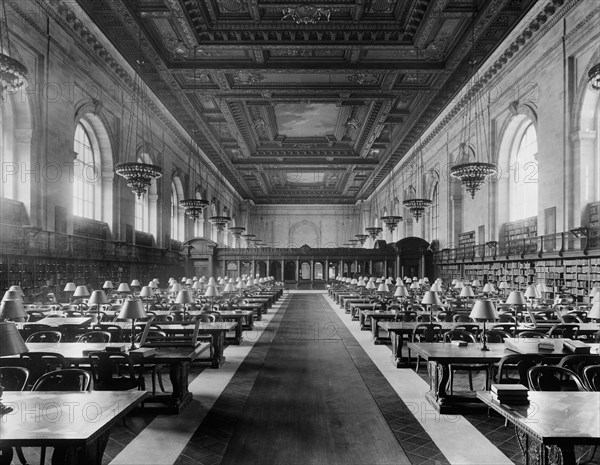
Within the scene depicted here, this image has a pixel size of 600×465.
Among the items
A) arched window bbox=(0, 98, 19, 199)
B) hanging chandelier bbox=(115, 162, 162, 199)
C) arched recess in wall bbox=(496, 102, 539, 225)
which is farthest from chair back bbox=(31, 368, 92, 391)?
arched recess in wall bbox=(496, 102, 539, 225)

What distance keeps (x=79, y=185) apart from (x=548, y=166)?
14.8 m

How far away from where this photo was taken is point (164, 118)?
22656mm

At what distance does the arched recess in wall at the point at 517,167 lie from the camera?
1728 centimetres

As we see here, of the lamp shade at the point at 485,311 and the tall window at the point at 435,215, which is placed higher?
the tall window at the point at 435,215

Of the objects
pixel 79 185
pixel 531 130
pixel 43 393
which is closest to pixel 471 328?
pixel 43 393

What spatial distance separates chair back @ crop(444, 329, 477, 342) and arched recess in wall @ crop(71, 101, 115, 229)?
1395cm

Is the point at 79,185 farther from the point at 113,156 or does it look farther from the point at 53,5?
the point at 53,5

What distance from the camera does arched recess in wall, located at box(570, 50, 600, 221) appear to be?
43.1ft

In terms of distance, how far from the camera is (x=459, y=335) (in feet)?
23.5

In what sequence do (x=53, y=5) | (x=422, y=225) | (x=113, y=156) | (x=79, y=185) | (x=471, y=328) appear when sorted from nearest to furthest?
1. (x=471, y=328)
2. (x=53, y=5)
3. (x=79, y=185)
4. (x=113, y=156)
5. (x=422, y=225)

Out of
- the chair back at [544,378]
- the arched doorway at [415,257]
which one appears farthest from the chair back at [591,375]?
the arched doorway at [415,257]

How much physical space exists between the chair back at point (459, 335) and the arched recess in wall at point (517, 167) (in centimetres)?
1113

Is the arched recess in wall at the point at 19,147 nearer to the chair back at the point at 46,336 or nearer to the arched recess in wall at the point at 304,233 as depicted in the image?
the chair back at the point at 46,336

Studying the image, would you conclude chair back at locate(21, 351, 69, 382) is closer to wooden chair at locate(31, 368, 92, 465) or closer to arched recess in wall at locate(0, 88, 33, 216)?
wooden chair at locate(31, 368, 92, 465)
